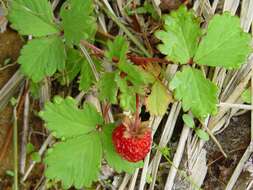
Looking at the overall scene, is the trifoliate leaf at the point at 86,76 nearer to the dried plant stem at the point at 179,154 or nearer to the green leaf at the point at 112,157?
the green leaf at the point at 112,157

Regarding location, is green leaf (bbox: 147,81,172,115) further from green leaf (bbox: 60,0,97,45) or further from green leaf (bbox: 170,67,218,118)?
green leaf (bbox: 60,0,97,45)

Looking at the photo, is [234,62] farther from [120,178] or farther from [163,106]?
[120,178]

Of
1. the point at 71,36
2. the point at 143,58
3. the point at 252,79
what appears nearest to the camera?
the point at 71,36

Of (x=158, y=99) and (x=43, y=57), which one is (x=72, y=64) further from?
(x=158, y=99)

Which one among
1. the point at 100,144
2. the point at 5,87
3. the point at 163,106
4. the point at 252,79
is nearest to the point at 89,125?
the point at 100,144

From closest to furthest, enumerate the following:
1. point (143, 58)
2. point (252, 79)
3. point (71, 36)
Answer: point (71, 36)
point (143, 58)
point (252, 79)

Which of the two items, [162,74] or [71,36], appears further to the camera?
[162,74]

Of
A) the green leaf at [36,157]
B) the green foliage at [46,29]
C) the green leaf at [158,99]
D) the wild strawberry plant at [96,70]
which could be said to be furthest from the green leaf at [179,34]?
the green leaf at [36,157]
